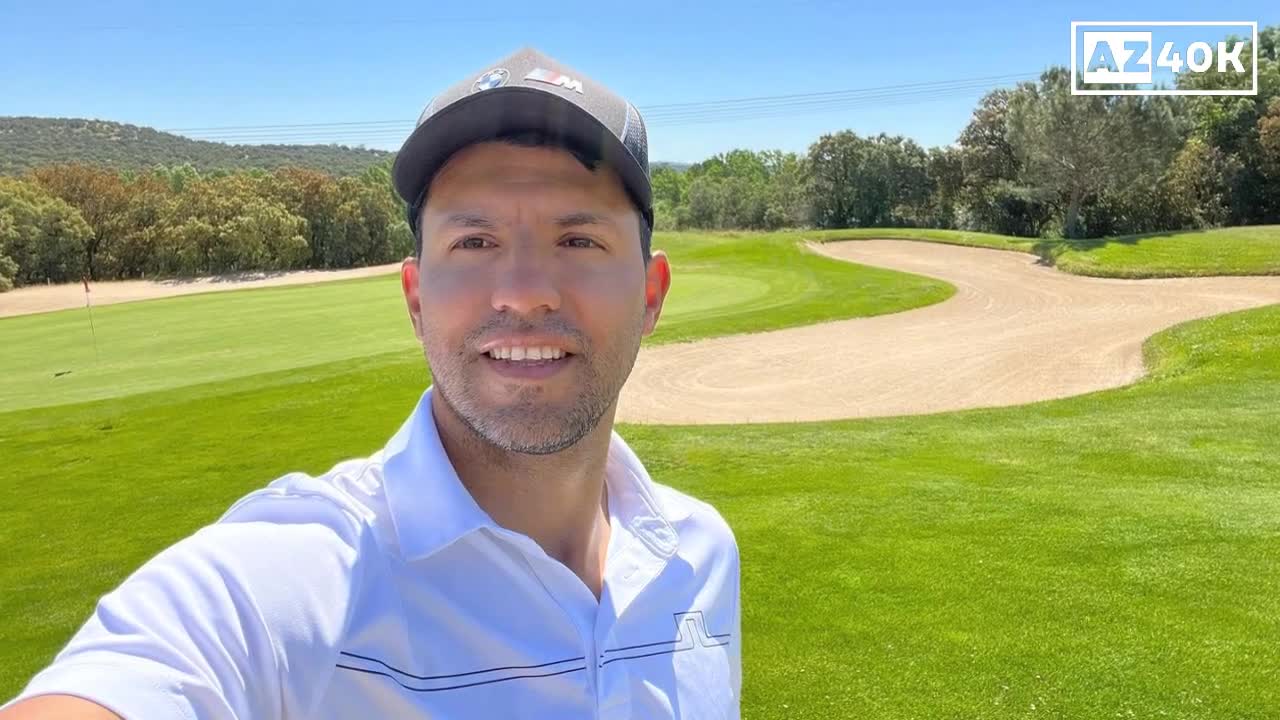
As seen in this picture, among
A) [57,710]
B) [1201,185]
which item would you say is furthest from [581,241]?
[1201,185]

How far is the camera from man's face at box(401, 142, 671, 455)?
4.33 ft

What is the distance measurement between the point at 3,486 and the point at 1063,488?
853 cm

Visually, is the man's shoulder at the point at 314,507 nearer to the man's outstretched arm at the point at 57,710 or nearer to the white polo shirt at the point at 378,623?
the white polo shirt at the point at 378,623

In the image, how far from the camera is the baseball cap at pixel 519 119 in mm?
1354

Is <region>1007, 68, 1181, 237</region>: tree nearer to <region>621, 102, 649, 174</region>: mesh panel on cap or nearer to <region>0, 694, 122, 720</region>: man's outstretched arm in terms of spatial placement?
<region>621, 102, 649, 174</region>: mesh panel on cap

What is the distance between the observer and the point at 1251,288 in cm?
1823

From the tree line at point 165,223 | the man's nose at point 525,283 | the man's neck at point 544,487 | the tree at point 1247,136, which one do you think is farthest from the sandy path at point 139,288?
the tree at point 1247,136

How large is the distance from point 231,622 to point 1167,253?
25.7 metres

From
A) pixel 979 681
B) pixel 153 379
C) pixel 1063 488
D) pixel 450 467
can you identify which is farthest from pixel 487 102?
pixel 153 379

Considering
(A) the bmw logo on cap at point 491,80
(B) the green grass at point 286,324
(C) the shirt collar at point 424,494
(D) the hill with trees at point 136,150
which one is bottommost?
(B) the green grass at point 286,324

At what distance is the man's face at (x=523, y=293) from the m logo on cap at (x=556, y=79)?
13cm

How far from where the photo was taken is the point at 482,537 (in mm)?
1242

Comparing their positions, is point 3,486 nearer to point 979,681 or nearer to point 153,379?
point 153,379

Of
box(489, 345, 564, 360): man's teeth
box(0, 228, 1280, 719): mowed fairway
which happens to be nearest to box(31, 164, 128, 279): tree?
box(0, 228, 1280, 719): mowed fairway
